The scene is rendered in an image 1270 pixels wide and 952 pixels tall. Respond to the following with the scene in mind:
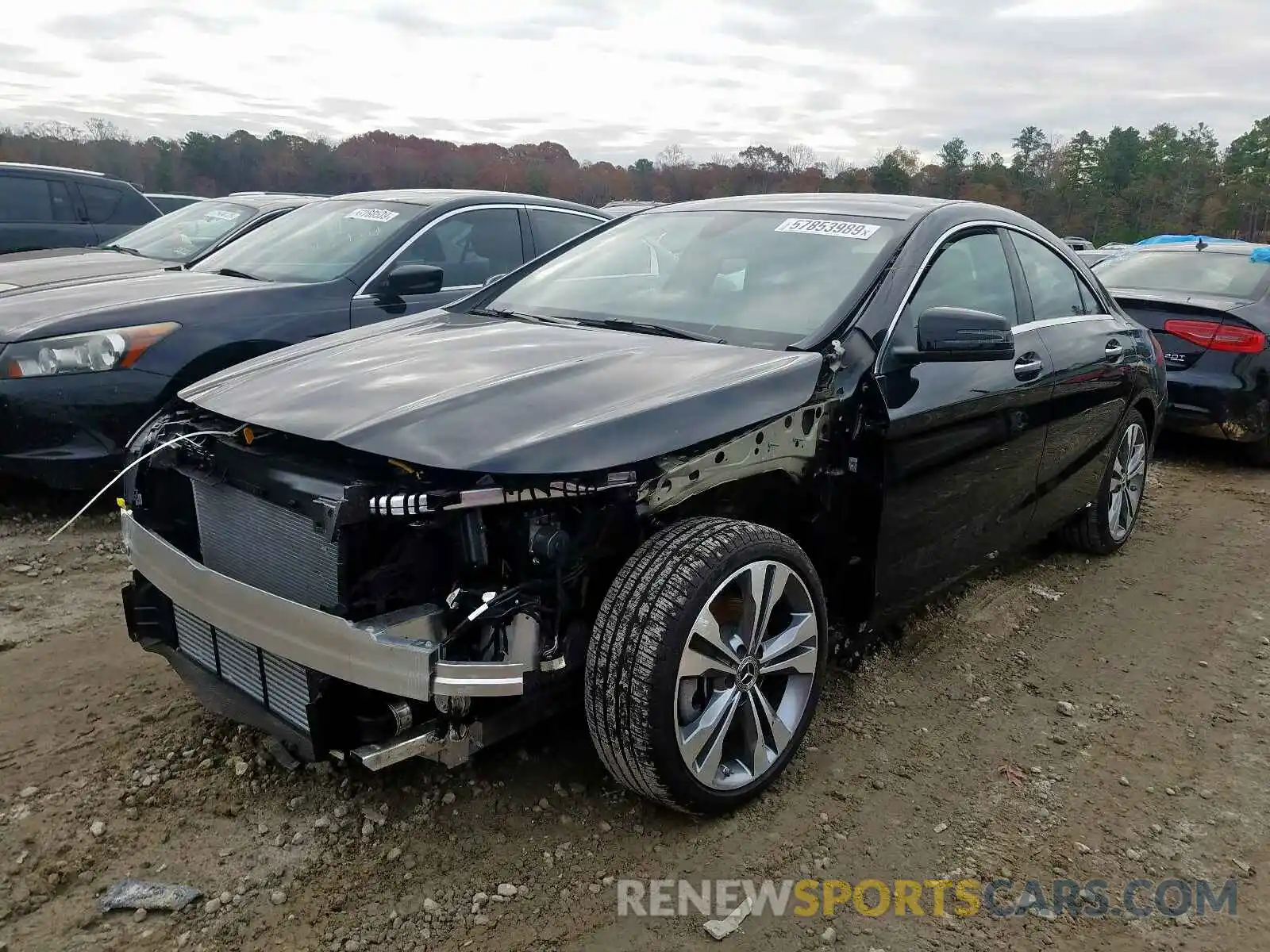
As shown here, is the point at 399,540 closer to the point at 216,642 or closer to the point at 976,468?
the point at 216,642

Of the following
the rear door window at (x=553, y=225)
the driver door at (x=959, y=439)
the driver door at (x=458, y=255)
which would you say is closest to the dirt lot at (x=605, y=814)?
the driver door at (x=959, y=439)

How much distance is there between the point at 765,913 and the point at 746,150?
33793 millimetres

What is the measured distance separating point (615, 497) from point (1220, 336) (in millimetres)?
5932

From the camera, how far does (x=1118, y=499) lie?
16.3ft

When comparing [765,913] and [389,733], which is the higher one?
[389,733]

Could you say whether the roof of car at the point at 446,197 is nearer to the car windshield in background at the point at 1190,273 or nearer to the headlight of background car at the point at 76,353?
the headlight of background car at the point at 76,353

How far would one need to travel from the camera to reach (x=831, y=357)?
2.88 metres

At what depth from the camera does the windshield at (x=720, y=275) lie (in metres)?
3.12

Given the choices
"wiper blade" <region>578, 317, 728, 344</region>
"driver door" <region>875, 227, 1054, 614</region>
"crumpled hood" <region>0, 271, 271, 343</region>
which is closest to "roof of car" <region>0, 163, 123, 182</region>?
"crumpled hood" <region>0, 271, 271, 343</region>

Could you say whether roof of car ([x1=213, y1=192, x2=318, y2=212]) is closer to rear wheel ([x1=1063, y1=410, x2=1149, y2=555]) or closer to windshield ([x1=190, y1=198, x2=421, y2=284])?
windshield ([x1=190, y1=198, x2=421, y2=284])

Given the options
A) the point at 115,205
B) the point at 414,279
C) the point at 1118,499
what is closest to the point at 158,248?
the point at 115,205

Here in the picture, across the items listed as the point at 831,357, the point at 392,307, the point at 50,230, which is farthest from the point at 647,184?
the point at 831,357

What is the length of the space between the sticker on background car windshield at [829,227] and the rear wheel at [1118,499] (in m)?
2.07

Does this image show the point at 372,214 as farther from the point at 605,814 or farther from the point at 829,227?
the point at 605,814
